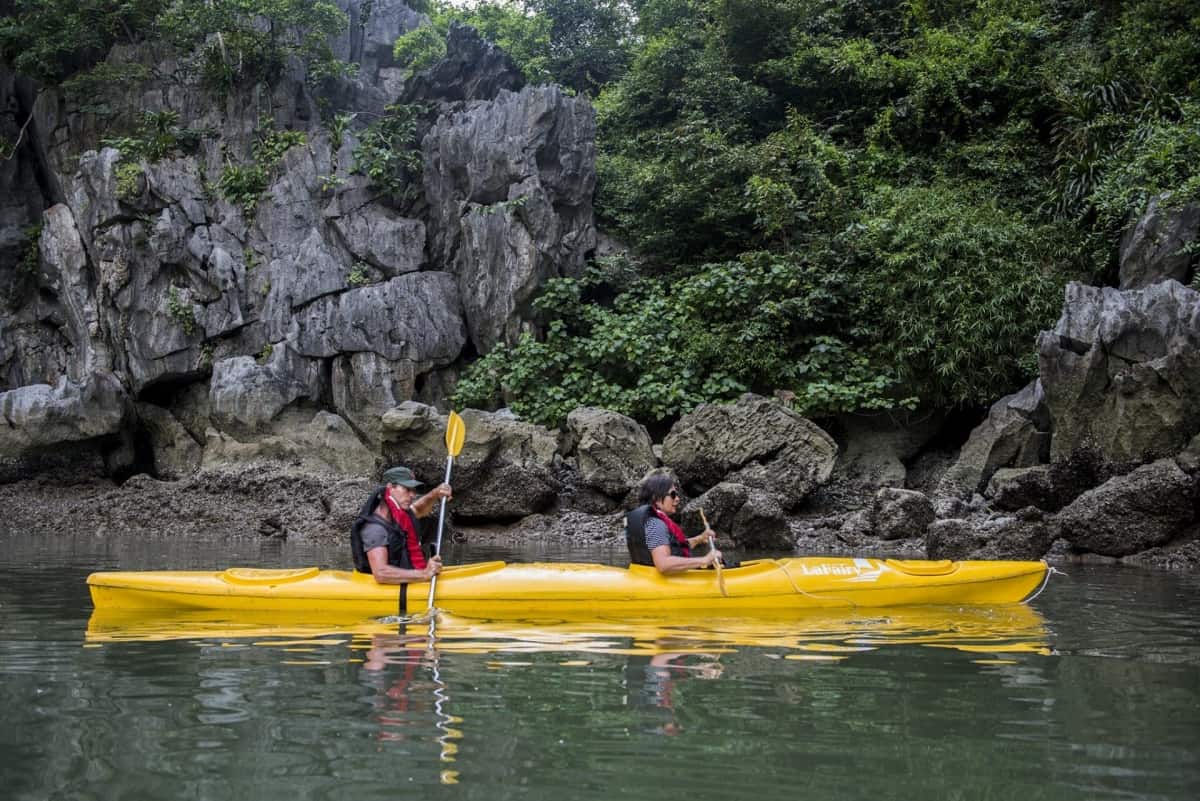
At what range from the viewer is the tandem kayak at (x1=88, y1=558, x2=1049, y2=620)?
6.53m

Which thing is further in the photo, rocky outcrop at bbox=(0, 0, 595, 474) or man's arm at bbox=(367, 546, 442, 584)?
rocky outcrop at bbox=(0, 0, 595, 474)

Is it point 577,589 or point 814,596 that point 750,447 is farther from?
point 577,589

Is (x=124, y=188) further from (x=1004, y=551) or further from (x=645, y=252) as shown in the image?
(x=1004, y=551)

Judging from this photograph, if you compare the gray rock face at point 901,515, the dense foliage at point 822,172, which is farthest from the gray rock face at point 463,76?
the gray rock face at point 901,515

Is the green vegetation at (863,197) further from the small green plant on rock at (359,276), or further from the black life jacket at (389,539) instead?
the black life jacket at (389,539)

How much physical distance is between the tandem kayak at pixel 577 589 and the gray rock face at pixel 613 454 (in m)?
6.50

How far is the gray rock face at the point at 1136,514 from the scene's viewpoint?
9.66 meters

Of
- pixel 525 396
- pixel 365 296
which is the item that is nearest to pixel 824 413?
pixel 525 396

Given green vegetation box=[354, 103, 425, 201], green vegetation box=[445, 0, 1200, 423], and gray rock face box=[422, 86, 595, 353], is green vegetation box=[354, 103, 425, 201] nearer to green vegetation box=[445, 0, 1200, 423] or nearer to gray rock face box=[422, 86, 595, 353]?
gray rock face box=[422, 86, 595, 353]

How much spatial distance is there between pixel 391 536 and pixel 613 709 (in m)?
3.08

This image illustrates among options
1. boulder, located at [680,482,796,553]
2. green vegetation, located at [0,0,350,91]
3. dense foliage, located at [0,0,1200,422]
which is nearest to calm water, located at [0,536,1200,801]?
boulder, located at [680,482,796,553]

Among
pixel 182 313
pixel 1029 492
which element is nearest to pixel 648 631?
pixel 1029 492

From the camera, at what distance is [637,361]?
15508 mm

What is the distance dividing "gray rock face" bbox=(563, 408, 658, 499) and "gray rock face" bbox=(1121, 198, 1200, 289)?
20.5ft
